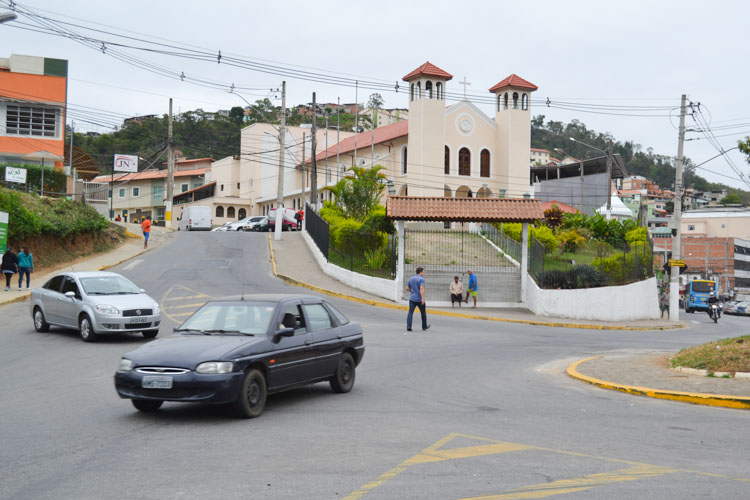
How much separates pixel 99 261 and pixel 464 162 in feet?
108

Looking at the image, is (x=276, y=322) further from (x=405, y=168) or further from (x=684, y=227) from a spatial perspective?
(x=684, y=227)

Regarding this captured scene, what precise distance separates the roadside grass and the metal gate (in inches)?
666

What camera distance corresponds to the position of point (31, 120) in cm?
4944

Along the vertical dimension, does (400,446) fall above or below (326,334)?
below

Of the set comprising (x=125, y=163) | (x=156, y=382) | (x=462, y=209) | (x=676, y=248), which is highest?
(x=125, y=163)

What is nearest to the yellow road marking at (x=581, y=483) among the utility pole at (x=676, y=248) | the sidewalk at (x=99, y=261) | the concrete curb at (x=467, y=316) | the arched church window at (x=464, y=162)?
the concrete curb at (x=467, y=316)

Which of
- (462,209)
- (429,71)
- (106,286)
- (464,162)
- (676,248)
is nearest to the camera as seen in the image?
(106,286)

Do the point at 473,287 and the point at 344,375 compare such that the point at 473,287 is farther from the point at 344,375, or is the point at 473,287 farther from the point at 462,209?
the point at 344,375

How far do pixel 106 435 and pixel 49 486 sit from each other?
6.19ft

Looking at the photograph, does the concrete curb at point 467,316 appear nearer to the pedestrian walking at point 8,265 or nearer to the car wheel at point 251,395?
the pedestrian walking at point 8,265

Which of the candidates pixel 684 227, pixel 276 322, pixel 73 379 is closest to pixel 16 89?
pixel 73 379

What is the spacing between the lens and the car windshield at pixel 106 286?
17.1 metres

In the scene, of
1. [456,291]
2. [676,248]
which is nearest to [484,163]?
[676,248]

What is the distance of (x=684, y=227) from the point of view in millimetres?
102250
